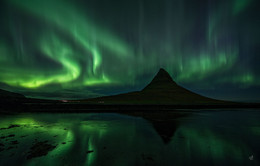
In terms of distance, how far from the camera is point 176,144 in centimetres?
1248

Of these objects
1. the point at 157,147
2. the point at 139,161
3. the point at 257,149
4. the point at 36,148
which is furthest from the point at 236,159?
the point at 36,148

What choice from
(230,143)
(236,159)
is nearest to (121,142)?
(236,159)

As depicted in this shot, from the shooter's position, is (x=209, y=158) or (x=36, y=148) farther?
(x=36, y=148)

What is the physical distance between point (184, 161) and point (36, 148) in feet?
43.1

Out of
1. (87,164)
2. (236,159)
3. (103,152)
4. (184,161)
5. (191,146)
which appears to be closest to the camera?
(87,164)

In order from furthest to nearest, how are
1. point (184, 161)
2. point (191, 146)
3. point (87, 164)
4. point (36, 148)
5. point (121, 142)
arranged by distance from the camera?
1. point (121, 142)
2. point (191, 146)
3. point (36, 148)
4. point (184, 161)
5. point (87, 164)

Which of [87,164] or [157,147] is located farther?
[157,147]

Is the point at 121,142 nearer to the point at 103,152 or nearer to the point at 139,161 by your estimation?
the point at 103,152

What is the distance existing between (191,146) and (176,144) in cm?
143

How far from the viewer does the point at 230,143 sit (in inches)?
521

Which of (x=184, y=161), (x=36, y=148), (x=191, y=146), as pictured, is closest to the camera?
(x=184, y=161)

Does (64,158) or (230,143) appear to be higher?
(64,158)

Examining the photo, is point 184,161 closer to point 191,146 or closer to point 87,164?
point 191,146

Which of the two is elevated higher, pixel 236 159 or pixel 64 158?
pixel 64 158
